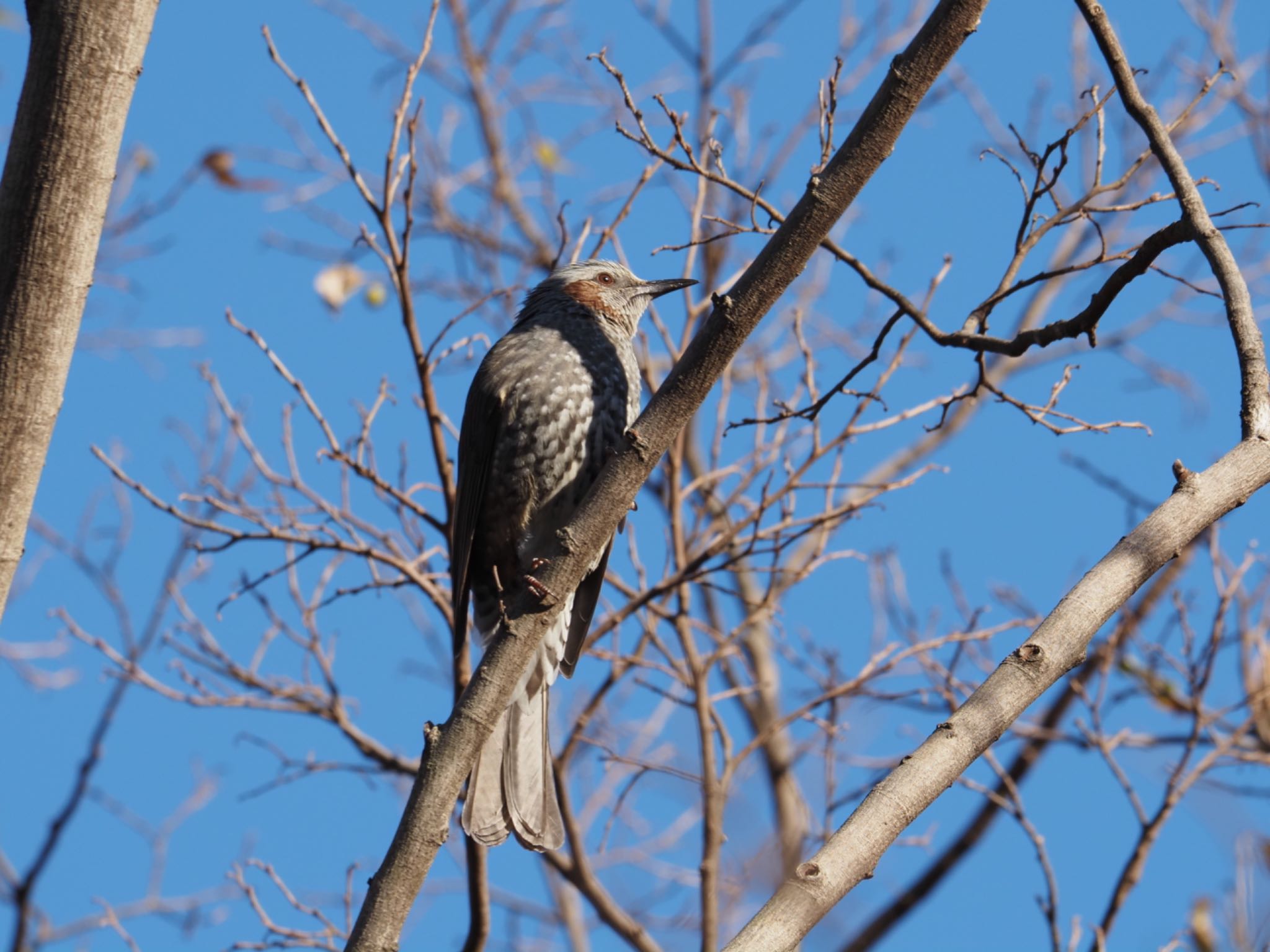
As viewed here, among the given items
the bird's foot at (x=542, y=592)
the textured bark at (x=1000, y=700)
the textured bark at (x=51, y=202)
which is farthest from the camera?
the bird's foot at (x=542, y=592)

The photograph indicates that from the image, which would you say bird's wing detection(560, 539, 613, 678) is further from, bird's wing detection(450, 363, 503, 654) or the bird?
bird's wing detection(450, 363, 503, 654)

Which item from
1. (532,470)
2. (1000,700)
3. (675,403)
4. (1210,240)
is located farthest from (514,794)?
(1210,240)

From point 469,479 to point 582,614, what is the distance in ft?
1.87

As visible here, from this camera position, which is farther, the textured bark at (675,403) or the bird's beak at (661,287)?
the bird's beak at (661,287)

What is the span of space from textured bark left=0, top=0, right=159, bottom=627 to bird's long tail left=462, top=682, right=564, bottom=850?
145 cm

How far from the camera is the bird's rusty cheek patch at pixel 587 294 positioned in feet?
15.4

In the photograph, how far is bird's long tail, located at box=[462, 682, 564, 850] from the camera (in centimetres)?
344

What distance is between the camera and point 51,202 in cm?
230

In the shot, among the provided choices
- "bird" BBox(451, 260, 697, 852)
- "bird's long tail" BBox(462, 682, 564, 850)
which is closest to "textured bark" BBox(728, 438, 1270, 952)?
"bird's long tail" BBox(462, 682, 564, 850)

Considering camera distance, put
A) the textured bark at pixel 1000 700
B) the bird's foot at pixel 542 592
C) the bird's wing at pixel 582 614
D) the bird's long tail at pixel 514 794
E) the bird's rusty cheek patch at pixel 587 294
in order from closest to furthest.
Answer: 1. the textured bark at pixel 1000 700
2. the bird's foot at pixel 542 592
3. the bird's long tail at pixel 514 794
4. the bird's wing at pixel 582 614
5. the bird's rusty cheek patch at pixel 587 294

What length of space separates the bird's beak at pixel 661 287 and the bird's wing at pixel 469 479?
81 cm

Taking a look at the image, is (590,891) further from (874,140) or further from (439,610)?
(874,140)

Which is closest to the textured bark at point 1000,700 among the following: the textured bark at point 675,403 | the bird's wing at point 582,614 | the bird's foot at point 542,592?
the textured bark at point 675,403

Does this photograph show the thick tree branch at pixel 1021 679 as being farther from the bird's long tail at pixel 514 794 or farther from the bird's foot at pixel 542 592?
the bird's long tail at pixel 514 794
